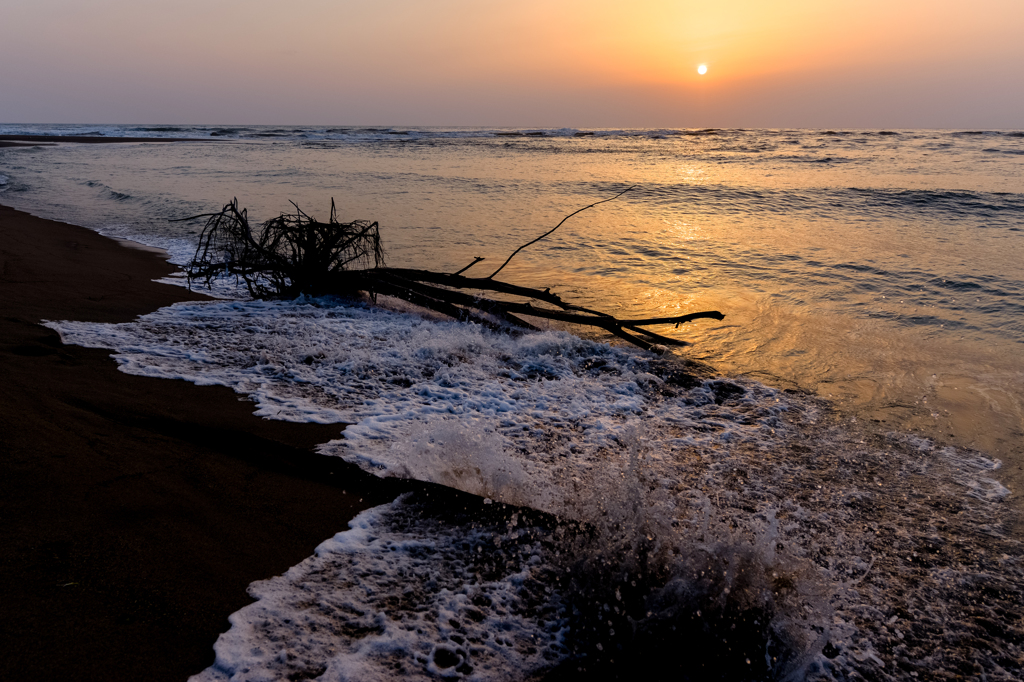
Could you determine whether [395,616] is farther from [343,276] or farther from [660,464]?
[343,276]

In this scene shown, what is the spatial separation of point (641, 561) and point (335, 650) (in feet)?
4.29

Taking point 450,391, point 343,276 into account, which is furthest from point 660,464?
point 343,276

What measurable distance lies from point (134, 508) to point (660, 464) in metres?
2.92

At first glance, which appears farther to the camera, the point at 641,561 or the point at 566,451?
the point at 566,451

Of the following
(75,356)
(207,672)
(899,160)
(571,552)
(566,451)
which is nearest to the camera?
(207,672)

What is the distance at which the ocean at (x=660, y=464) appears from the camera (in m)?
2.17

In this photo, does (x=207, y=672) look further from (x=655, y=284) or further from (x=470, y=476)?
(x=655, y=284)

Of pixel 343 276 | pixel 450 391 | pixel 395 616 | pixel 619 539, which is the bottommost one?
pixel 395 616

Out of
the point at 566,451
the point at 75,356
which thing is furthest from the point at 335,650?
the point at 75,356

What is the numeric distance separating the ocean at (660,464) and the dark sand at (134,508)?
171 mm

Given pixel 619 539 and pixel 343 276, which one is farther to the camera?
pixel 343 276

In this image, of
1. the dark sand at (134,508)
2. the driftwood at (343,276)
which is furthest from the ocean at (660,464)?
the driftwood at (343,276)

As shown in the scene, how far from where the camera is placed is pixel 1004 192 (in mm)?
15156

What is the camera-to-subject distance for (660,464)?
11.6 feet
